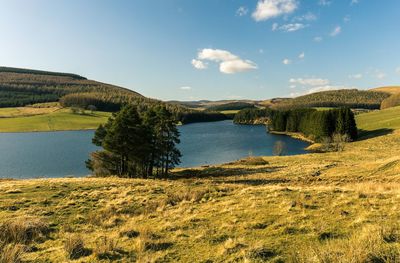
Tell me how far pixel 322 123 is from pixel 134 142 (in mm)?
86822

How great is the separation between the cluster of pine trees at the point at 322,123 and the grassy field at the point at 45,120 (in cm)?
11173

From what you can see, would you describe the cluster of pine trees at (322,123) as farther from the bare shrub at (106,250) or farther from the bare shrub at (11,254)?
the bare shrub at (11,254)

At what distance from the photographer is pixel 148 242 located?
28.0 feet

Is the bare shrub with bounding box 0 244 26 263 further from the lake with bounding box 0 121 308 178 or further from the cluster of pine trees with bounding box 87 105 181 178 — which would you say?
the lake with bounding box 0 121 308 178

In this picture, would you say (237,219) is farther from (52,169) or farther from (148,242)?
(52,169)

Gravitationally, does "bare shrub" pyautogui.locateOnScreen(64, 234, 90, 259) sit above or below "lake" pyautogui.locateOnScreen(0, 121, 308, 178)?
above

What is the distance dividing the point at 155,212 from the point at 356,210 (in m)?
9.49

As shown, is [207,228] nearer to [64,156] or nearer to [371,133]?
[64,156]

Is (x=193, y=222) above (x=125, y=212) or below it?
above

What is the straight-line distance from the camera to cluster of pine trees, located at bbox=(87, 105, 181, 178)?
40781mm

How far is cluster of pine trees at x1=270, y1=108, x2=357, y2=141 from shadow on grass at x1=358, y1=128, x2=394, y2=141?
3.84 meters

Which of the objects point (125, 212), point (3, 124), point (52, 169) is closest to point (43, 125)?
point (3, 124)

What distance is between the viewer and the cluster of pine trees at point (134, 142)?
134ft

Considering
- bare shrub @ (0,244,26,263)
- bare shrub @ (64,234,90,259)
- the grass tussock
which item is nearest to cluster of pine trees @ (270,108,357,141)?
the grass tussock
